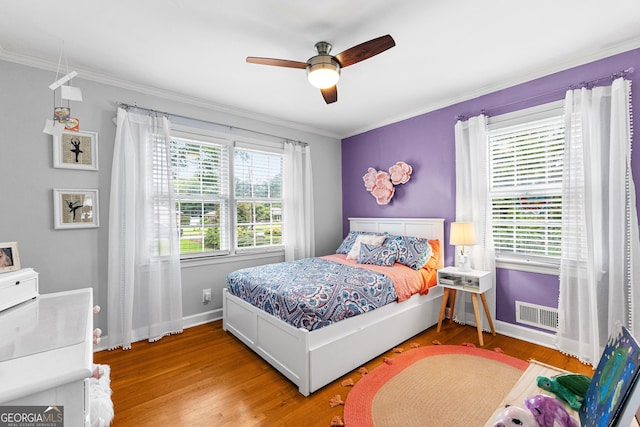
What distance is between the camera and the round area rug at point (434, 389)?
1.80 metres

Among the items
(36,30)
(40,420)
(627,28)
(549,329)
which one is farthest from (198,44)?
(549,329)

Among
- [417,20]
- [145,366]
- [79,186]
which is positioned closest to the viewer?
[417,20]

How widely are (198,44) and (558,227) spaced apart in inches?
141

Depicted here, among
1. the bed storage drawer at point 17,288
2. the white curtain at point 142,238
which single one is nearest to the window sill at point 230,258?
the white curtain at point 142,238

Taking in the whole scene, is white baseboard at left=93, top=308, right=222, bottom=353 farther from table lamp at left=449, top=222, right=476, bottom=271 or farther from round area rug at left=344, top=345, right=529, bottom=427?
table lamp at left=449, top=222, right=476, bottom=271

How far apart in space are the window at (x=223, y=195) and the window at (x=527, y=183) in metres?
2.76

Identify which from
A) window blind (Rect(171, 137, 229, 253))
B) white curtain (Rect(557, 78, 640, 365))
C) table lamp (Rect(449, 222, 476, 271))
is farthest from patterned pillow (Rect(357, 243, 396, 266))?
window blind (Rect(171, 137, 229, 253))

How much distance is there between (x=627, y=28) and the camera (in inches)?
83.4

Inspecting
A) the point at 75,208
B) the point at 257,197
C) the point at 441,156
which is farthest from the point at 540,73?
the point at 75,208

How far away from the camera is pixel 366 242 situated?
380 cm

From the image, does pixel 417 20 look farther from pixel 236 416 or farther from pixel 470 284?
pixel 236 416

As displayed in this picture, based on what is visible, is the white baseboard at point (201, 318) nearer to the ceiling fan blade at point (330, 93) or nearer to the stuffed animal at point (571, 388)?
the ceiling fan blade at point (330, 93)

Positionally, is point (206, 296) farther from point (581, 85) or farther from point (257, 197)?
point (581, 85)

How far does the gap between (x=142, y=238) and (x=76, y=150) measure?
100 cm
